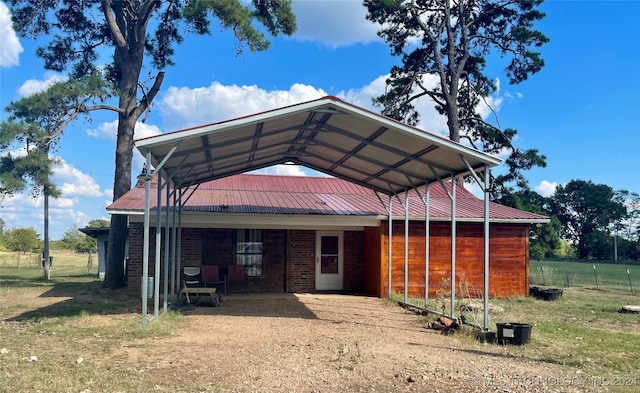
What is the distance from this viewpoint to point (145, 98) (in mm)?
17422

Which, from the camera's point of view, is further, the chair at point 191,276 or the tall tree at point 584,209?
the tall tree at point 584,209

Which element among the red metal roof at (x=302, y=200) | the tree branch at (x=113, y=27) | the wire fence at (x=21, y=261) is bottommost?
the wire fence at (x=21, y=261)

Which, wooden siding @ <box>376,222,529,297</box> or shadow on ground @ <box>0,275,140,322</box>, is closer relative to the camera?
shadow on ground @ <box>0,275,140,322</box>

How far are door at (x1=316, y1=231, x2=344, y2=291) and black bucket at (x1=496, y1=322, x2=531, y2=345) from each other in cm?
783

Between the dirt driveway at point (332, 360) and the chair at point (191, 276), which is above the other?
the chair at point (191, 276)

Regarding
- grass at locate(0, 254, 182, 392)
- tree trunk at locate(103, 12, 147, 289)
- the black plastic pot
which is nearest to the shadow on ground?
grass at locate(0, 254, 182, 392)

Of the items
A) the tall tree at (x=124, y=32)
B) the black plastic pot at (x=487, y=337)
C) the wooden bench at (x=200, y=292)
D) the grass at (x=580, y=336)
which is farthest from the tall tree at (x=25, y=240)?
the black plastic pot at (x=487, y=337)

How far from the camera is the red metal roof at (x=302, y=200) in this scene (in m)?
13.7

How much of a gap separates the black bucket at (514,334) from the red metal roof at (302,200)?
19.1 feet

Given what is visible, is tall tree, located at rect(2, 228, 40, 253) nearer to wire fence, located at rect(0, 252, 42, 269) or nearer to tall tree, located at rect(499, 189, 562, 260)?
wire fence, located at rect(0, 252, 42, 269)

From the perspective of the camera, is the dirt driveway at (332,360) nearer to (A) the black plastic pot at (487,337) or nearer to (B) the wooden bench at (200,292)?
(A) the black plastic pot at (487,337)

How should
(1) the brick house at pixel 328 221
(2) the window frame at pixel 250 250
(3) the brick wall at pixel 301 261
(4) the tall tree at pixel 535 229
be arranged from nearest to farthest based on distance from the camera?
1. (1) the brick house at pixel 328 221
2. (2) the window frame at pixel 250 250
3. (3) the brick wall at pixel 301 261
4. (4) the tall tree at pixel 535 229

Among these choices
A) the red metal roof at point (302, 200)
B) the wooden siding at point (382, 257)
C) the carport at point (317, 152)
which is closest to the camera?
the carport at point (317, 152)

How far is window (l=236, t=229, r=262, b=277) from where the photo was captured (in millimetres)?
14867
